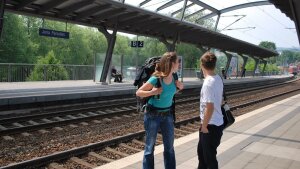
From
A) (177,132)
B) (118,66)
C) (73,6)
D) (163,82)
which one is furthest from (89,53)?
(163,82)

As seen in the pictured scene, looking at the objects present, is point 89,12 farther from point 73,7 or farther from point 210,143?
point 210,143

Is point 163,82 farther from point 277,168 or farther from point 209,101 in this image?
point 277,168

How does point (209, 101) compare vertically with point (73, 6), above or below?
below

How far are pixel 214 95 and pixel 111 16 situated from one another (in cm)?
1670

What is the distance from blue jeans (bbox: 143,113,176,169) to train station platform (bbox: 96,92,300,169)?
93cm

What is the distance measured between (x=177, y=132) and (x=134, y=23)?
13698mm

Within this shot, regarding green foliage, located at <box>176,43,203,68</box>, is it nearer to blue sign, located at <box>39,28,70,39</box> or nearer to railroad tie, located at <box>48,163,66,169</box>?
blue sign, located at <box>39,28,70,39</box>

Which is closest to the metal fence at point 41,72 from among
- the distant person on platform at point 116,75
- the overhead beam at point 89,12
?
the distant person on platform at point 116,75

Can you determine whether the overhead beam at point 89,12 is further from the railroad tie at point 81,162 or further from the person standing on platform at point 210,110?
the person standing on platform at point 210,110

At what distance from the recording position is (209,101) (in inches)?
165

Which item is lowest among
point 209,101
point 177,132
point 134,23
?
point 177,132

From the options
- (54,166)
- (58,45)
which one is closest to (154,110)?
(54,166)

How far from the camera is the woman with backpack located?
4.27 m

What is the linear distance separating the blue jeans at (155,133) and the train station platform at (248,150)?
933 mm
